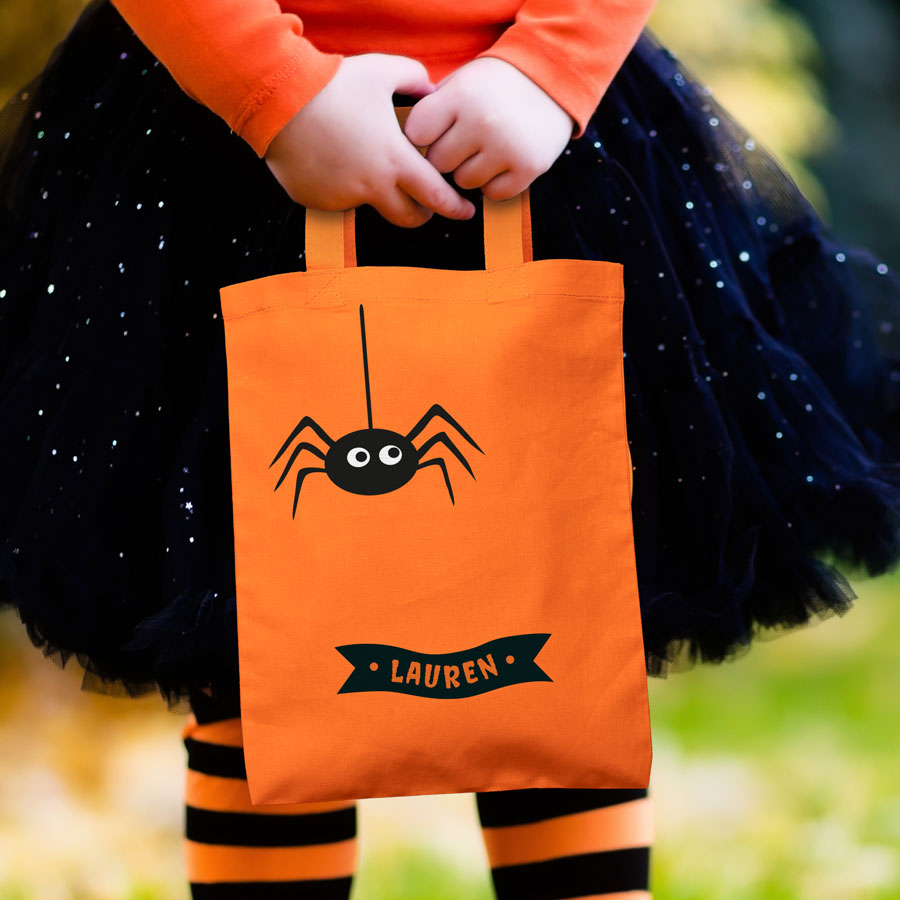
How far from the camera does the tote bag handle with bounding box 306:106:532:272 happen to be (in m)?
0.70

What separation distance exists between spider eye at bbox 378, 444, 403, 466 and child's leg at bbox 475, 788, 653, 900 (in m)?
0.36

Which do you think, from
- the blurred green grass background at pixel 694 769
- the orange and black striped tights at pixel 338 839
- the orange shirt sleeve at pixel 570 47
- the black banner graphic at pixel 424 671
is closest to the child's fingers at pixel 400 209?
the orange shirt sleeve at pixel 570 47

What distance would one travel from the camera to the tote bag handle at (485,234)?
70 centimetres

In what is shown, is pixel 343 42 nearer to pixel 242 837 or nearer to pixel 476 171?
pixel 476 171

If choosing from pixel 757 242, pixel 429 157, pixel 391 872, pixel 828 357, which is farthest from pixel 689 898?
pixel 429 157

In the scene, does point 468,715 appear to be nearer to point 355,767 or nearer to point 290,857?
point 355,767

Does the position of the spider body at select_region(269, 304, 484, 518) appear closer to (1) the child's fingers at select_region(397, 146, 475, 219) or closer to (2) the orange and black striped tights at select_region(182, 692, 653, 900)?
(1) the child's fingers at select_region(397, 146, 475, 219)

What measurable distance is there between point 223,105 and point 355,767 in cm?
47

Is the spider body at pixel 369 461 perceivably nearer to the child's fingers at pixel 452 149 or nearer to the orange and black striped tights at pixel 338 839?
the child's fingers at pixel 452 149

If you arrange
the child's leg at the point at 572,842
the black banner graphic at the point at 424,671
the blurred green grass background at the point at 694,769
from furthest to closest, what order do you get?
the blurred green grass background at the point at 694,769 < the child's leg at the point at 572,842 < the black banner graphic at the point at 424,671

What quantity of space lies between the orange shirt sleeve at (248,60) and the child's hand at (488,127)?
8 cm

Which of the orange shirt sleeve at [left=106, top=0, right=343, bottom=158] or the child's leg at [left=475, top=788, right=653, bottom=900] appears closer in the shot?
the orange shirt sleeve at [left=106, top=0, right=343, bottom=158]

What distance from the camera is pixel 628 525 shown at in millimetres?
690

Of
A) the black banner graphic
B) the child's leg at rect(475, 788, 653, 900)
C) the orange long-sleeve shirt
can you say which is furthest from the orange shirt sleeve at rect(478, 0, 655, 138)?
the child's leg at rect(475, 788, 653, 900)
